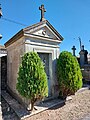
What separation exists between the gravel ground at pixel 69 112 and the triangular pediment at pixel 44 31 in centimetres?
373

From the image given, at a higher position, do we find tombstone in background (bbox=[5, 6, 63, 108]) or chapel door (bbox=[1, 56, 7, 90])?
tombstone in background (bbox=[5, 6, 63, 108])

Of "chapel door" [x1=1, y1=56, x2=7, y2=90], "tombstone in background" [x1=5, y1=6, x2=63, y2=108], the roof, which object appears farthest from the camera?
"chapel door" [x1=1, y1=56, x2=7, y2=90]

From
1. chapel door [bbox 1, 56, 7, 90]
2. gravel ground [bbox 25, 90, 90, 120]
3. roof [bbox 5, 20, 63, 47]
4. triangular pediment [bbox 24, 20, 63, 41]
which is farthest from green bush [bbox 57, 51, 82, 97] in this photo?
chapel door [bbox 1, 56, 7, 90]

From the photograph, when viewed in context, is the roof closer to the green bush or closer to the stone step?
the green bush

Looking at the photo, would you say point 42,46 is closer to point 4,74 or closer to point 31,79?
point 31,79

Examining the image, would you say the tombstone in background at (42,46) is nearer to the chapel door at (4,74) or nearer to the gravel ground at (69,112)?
the gravel ground at (69,112)

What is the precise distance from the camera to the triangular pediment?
6.00m

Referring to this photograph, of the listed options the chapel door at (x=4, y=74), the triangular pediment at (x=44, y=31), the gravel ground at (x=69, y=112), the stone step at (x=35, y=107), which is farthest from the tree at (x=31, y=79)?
the chapel door at (x=4, y=74)

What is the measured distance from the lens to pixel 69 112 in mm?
5430

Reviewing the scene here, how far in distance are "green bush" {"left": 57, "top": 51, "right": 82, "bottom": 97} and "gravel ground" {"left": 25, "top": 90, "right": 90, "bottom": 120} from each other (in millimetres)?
693

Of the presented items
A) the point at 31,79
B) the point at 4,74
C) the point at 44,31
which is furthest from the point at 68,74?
the point at 4,74

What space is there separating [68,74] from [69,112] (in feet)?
5.87

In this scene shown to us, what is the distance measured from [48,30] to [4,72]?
14.4ft

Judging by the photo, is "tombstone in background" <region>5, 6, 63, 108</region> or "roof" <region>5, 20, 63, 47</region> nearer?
"roof" <region>5, 20, 63, 47</region>
